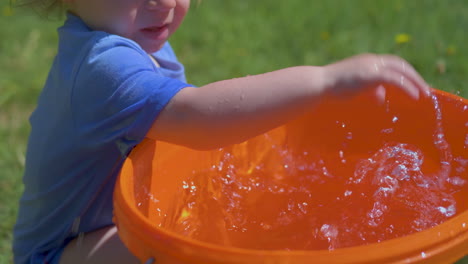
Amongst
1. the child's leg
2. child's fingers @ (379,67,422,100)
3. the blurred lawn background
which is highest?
child's fingers @ (379,67,422,100)

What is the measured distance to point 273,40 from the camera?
272cm

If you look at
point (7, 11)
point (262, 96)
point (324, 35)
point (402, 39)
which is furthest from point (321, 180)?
point (7, 11)

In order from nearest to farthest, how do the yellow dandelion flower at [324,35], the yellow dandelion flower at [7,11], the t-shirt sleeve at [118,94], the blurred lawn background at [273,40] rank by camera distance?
the t-shirt sleeve at [118,94] → the blurred lawn background at [273,40] → the yellow dandelion flower at [324,35] → the yellow dandelion flower at [7,11]

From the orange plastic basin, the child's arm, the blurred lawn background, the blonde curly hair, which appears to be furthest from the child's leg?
the blurred lawn background

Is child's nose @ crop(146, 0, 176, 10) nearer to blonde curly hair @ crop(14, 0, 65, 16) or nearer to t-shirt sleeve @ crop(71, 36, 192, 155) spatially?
t-shirt sleeve @ crop(71, 36, 192, 155)

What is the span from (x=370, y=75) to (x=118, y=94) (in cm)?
45

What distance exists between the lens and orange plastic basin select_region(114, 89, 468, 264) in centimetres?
125

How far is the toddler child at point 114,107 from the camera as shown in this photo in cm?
101

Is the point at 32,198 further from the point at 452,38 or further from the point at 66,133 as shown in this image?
the point at 452,38

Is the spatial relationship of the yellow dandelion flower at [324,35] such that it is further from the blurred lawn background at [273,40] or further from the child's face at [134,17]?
the child's face at [134,17]

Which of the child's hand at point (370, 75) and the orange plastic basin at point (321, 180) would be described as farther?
the orange plastic basin at point (321, 180)

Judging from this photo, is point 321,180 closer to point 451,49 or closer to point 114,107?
point 114,107

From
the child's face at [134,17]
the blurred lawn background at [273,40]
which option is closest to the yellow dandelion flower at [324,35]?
the blurred lawn background at [273,40]

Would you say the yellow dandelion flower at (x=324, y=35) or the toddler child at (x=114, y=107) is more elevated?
the toddler child at (x=114, y=107)
